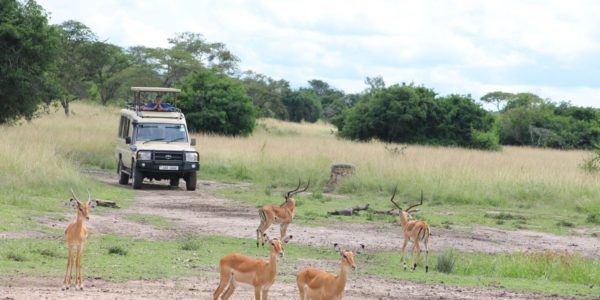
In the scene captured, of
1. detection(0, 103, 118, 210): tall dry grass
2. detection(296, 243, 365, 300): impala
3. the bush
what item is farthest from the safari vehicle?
detection(296, 243, 365, 300): impala

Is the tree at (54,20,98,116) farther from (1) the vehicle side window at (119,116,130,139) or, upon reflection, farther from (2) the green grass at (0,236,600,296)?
(2) the green grass at (0,236,600,296)

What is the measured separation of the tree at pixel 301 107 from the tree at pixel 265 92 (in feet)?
39.1

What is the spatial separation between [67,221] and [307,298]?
8.44m

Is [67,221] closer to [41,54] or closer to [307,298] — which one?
[307,298]

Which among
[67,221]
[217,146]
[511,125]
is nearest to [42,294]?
[67,221]

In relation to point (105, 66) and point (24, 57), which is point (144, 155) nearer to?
point (24, 57)

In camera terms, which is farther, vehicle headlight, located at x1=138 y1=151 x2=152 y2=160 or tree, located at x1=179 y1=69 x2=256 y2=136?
tree, located at x1=179 y1=69 x2=256 y2=136

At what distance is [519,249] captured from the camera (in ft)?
51.1

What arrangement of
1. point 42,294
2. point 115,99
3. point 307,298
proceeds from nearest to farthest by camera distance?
point 307,298 < point 42,294 < point 115,99

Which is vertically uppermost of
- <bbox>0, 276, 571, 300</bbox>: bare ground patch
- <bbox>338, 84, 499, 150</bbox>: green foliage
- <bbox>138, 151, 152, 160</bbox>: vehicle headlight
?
<bbox>338, 84, 499, 150</bbox>: green foliage

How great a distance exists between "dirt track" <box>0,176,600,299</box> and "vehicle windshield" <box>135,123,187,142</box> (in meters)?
1.37

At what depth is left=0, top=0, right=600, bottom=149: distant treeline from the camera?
112ft

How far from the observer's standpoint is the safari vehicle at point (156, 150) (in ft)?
78.4

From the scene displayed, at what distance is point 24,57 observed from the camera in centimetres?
3431
